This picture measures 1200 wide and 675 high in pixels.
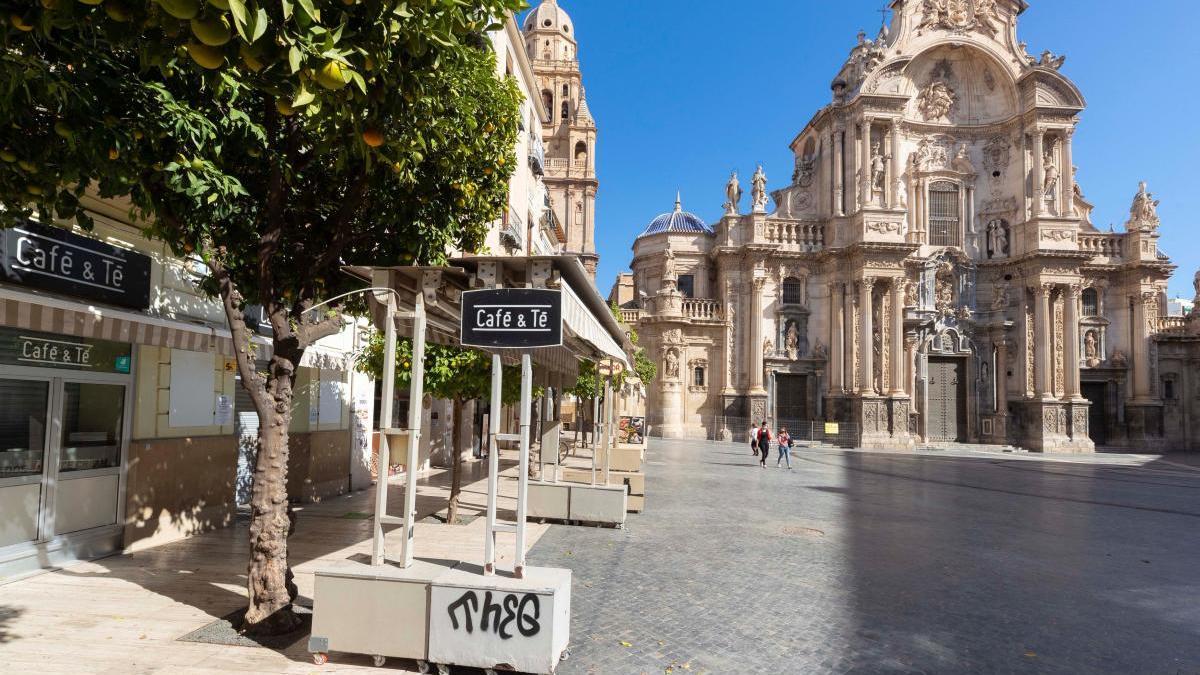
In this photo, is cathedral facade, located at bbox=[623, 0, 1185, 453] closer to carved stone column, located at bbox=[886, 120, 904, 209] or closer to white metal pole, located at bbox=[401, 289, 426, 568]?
carved stone column, located at bbox=[886, 120, 904, 209]

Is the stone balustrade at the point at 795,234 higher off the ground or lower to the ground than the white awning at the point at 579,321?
higher

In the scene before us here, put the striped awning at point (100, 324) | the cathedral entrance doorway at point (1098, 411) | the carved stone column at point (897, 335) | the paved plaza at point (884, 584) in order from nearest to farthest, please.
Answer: the paved plaza at point (884, 584), the striped awning at point (100, 324), the carved stone column at point (897, 335), the cathedral entrance doorway at point (1098, 411)

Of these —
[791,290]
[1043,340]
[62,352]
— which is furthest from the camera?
[791,290]

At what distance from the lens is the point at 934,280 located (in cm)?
4091

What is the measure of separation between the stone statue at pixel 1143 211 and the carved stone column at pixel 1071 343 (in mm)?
5855

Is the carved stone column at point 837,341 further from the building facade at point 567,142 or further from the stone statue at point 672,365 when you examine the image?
the building facade at point 567,142

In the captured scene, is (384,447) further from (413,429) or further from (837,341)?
(837,341)

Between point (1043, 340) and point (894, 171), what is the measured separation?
12652 millimetres

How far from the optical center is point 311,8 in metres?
2.53

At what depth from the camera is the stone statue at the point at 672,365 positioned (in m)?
41.2

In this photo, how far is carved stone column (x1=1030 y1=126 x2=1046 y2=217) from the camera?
39125 mm

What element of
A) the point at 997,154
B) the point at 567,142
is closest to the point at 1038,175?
the point at 997,154

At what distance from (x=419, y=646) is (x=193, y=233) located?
4.23 metres

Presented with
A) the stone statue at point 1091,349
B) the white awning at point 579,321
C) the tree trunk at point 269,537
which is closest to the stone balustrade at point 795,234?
the stone statue at point 1091,349
